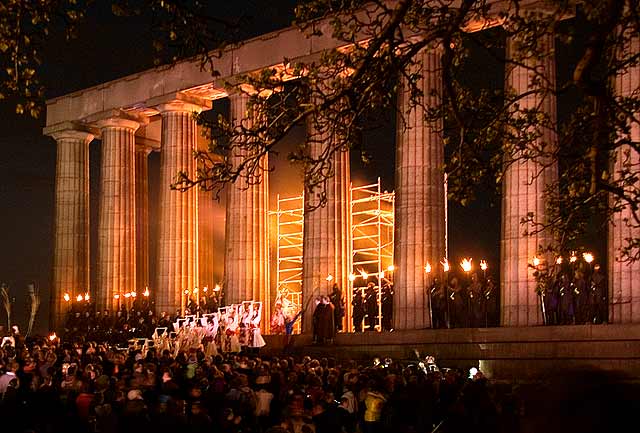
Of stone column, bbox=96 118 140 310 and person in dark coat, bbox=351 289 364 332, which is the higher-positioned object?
stone column, bbox=96 118 140 310

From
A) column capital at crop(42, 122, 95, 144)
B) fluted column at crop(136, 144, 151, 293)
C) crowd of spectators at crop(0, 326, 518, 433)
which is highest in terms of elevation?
column capital at crop(42, 122, 95, 144)

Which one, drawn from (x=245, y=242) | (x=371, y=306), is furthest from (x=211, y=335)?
(x=245, y=242)

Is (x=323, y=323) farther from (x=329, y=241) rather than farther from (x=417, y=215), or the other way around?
(x=417, y=215)

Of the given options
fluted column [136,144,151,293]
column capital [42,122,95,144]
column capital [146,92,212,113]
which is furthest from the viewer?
fluted column [136,144,151,293]

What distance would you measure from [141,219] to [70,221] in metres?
4.81

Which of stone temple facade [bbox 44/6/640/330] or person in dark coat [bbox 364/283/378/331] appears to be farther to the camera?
person in dark coat [bbox 364/283/378/331]

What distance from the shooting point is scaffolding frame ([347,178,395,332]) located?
5759cm

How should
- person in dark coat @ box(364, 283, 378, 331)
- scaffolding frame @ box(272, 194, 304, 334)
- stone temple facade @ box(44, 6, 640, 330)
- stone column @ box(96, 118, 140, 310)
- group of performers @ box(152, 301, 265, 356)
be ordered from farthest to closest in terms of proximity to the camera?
stone column @ box(96, 118, 140, 310) → scaffolding frame @ box(272, 194, 304, 334) → person in dark coat @ box(364, 283, 378, 331) → group of performers @ box(152, 301, 265, 356) → stone temple facade @ box(44, 6, 640, 330)

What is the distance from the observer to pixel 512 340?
1662 inches

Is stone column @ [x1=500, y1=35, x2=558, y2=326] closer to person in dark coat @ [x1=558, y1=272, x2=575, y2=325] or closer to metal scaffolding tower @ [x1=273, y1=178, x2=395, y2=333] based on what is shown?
person in dark coat @ [x1=558, y1=272, x2=575, y2=325]

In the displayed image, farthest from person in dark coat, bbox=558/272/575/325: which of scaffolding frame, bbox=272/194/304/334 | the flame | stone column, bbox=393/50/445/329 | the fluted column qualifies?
the fluted column

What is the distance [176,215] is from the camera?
6075 cm

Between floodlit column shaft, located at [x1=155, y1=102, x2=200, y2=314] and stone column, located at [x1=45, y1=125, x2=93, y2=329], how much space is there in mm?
8194

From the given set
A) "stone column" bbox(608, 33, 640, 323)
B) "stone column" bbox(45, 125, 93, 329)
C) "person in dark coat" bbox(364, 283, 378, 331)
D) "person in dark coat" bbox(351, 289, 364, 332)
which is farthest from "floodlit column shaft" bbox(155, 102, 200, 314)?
"stone column" bbox(608, 33, 640, 323)
